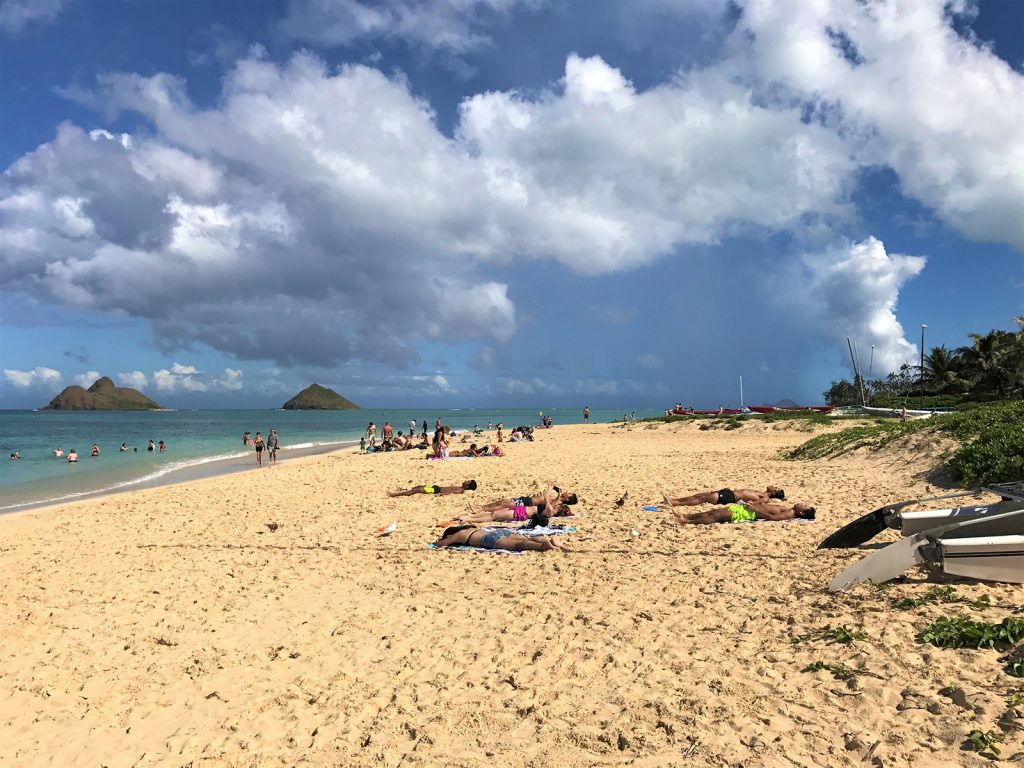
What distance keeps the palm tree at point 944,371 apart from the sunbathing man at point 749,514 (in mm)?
47832

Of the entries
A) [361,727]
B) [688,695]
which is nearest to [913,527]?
[688,695]

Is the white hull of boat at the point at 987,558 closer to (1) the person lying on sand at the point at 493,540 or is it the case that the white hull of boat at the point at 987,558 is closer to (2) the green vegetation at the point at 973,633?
(2) the green vegetation at the point at 973,633

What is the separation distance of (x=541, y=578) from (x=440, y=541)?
234 centimetres

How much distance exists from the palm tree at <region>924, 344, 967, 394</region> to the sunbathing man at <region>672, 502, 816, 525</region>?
4783 cm

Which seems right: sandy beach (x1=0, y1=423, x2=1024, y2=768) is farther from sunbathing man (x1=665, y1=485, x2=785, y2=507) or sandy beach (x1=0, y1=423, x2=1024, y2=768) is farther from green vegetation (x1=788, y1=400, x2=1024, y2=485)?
green vegetation (x1=788, y1=400, x2=1024, y2=485)

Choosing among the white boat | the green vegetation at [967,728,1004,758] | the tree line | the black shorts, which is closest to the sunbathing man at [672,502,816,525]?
the black shorts

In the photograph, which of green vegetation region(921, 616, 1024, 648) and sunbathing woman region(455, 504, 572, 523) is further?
sunbathing woman region(455, 504, 572, 523)

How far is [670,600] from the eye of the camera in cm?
620

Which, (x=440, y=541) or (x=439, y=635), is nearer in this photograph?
(x=439, y=635)

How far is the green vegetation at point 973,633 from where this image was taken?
166 inches

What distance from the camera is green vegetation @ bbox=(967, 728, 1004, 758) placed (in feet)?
10.3

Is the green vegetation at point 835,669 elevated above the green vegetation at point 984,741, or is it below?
below

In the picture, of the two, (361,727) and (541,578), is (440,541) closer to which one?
(541,578)

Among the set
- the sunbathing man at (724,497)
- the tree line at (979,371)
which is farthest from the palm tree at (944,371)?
the sunbathing man at (724,497)
